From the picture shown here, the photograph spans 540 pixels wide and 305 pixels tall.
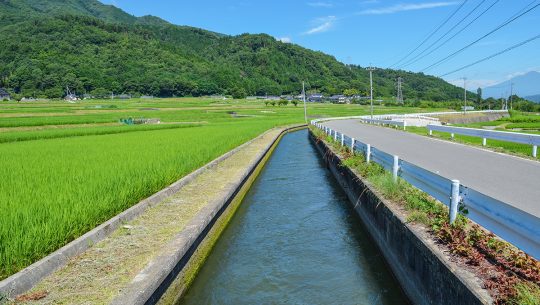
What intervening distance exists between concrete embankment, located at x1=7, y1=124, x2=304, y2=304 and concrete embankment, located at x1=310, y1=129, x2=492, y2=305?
3.13 m

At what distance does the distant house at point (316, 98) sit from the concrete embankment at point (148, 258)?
137132 mm

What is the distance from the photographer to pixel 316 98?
14700cm

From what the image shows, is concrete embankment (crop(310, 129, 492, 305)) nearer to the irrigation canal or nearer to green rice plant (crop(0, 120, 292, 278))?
the irrigation canal

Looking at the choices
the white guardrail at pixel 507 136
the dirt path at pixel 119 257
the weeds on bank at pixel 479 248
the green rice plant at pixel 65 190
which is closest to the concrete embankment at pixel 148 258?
the dirt path at pixel 119 257

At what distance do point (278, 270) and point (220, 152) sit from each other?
40.0 feet

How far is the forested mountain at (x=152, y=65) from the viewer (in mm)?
115000

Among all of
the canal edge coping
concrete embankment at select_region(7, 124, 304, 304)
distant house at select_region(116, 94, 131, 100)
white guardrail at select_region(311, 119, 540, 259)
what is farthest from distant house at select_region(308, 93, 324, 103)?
white guardrail at select_region(311, 119, 540, 259)

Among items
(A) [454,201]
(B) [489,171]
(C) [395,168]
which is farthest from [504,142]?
(A) [454,201]

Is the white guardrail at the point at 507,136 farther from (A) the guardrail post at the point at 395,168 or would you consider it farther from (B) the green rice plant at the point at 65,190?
(B) the green rice plant at the point at 65,190

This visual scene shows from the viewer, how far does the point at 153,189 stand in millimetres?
10117

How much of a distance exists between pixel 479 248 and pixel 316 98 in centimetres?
14407

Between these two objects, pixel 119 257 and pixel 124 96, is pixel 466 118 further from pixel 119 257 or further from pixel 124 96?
pixel 124 96

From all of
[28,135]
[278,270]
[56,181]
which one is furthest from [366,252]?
[28,135]

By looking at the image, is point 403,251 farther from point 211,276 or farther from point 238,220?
point 238,220
